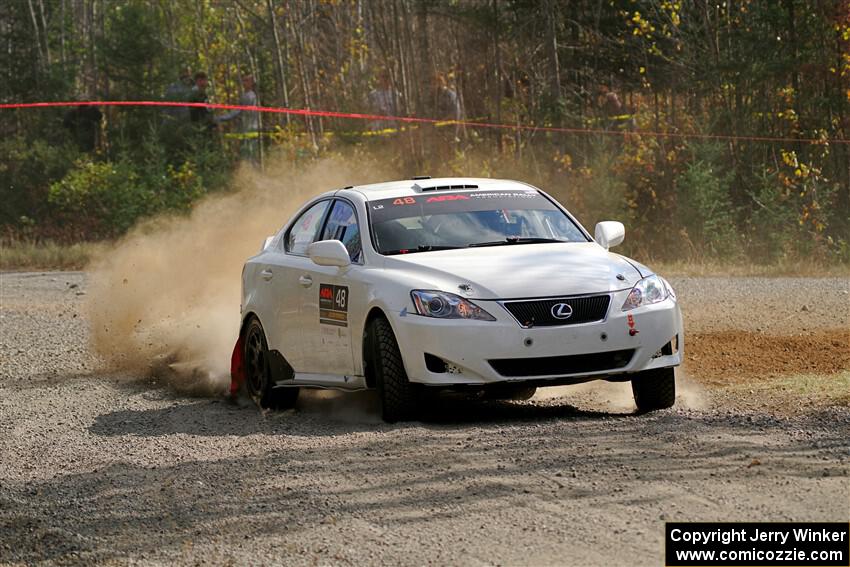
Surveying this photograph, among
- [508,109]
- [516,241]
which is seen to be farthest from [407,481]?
[508,109]

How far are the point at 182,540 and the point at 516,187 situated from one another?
5.27 m

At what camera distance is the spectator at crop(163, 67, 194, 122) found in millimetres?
33281

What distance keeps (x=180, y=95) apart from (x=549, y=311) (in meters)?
25.8

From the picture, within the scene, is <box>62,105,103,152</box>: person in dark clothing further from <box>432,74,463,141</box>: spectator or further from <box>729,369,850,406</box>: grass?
<box>729,369,850,406</box>: grass

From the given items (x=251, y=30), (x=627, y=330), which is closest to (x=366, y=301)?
(x=627, y=330)

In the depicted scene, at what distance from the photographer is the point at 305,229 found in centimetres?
1131

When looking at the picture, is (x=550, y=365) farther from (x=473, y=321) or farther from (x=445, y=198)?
(x=445, y=198)

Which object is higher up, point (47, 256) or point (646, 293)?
point (646, 293)

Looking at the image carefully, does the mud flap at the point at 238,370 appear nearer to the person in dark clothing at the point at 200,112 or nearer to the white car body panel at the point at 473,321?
the white car body panel at the point at 473,321

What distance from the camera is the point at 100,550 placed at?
20.7 feet

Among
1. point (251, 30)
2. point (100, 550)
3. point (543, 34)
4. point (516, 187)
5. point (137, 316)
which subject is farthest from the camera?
point (251, 30)

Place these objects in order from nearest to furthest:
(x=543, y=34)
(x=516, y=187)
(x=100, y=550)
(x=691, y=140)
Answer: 1. (x=100, y=550)
2. (x=516, y=187)
3. (x=691, y=140)
4. (x=543, y=34)

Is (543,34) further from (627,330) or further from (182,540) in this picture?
(182,540)

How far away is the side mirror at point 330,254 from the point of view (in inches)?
392
